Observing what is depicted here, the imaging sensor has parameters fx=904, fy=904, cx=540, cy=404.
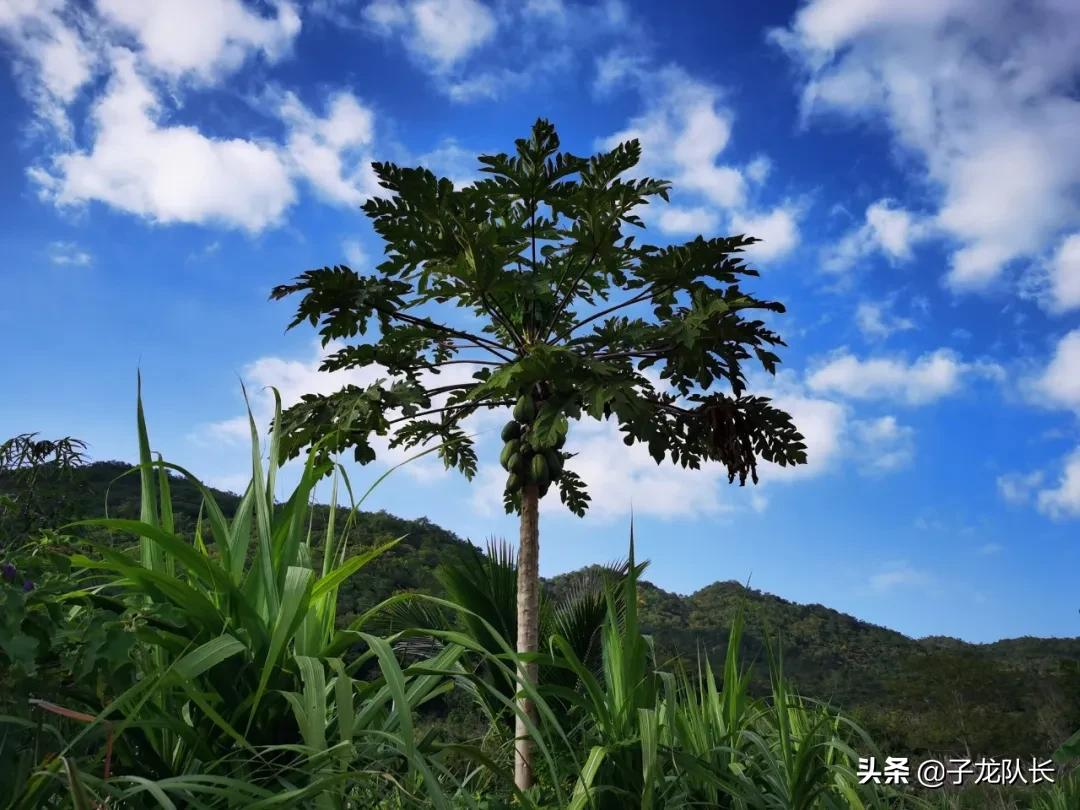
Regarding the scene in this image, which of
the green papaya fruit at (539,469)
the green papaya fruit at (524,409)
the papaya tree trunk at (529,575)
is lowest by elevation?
the papaya tree trunk at (529,575)

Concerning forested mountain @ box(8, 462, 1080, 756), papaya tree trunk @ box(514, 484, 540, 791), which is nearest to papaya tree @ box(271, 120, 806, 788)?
papaya tree trunk @ box(514, 484, 540, 791)

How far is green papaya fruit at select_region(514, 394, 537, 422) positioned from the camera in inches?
198

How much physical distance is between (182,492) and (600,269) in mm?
16126

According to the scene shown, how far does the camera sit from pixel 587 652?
6848mm

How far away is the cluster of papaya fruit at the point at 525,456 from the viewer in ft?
Result: 16.4

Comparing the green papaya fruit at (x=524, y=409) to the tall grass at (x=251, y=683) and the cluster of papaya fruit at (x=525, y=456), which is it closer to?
the cluster of papaya fruit at (x=525, y=456)

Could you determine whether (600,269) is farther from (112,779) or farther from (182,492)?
(182,492)

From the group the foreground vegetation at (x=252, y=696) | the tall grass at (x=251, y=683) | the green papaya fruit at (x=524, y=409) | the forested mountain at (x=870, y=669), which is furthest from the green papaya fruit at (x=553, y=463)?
the forested mountain at (x=870, y=669)

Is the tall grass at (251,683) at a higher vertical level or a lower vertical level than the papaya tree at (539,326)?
lower

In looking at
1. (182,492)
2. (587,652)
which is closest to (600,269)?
(587,652)

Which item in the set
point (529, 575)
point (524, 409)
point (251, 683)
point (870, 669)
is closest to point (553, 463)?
point (524, 409)

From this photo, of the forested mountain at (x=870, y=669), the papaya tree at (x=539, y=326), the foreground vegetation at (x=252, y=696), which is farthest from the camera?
the forested mountain at (x=870, y=669)

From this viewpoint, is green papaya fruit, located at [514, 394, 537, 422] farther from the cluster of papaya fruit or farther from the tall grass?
the tall grass

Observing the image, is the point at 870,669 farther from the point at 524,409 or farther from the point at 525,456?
the point at 524,409
